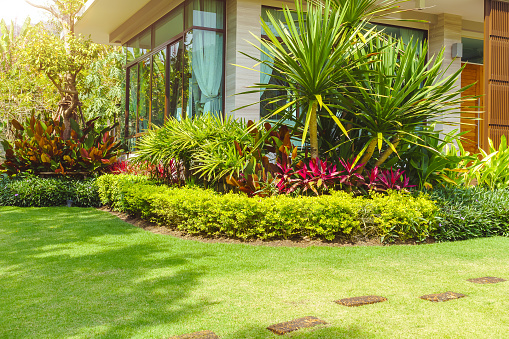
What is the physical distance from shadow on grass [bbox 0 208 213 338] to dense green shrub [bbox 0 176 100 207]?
245 centimetres

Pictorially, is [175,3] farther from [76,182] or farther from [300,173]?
[300,173]

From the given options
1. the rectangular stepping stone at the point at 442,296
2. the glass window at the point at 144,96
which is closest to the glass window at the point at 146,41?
the glass window at the point at 144,96

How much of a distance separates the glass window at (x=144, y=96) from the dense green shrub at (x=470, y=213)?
25.7 ft

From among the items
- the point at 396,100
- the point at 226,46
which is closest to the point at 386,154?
the point at 396,100

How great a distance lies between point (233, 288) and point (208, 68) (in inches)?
259

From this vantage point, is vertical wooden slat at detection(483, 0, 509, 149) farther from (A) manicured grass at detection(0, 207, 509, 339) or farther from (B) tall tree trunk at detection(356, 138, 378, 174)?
(B) tall tree trunk at detection(356, 138, 378, 174)

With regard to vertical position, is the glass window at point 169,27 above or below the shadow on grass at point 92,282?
above

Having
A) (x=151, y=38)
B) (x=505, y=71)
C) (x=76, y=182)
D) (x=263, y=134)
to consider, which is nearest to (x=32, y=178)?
(x=76, y=182)

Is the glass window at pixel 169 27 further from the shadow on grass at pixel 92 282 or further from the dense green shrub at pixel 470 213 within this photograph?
the dense green shrub at pixel 470 213

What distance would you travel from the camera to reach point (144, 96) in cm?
1220

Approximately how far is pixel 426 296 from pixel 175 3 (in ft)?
28.7

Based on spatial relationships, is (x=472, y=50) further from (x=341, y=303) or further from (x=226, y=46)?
(x=341, y=303)


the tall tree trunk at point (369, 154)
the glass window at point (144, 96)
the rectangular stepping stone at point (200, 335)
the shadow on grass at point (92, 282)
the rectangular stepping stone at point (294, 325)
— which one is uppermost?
the glass window at point (144, 96)

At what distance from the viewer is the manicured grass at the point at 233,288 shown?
2.79 m
